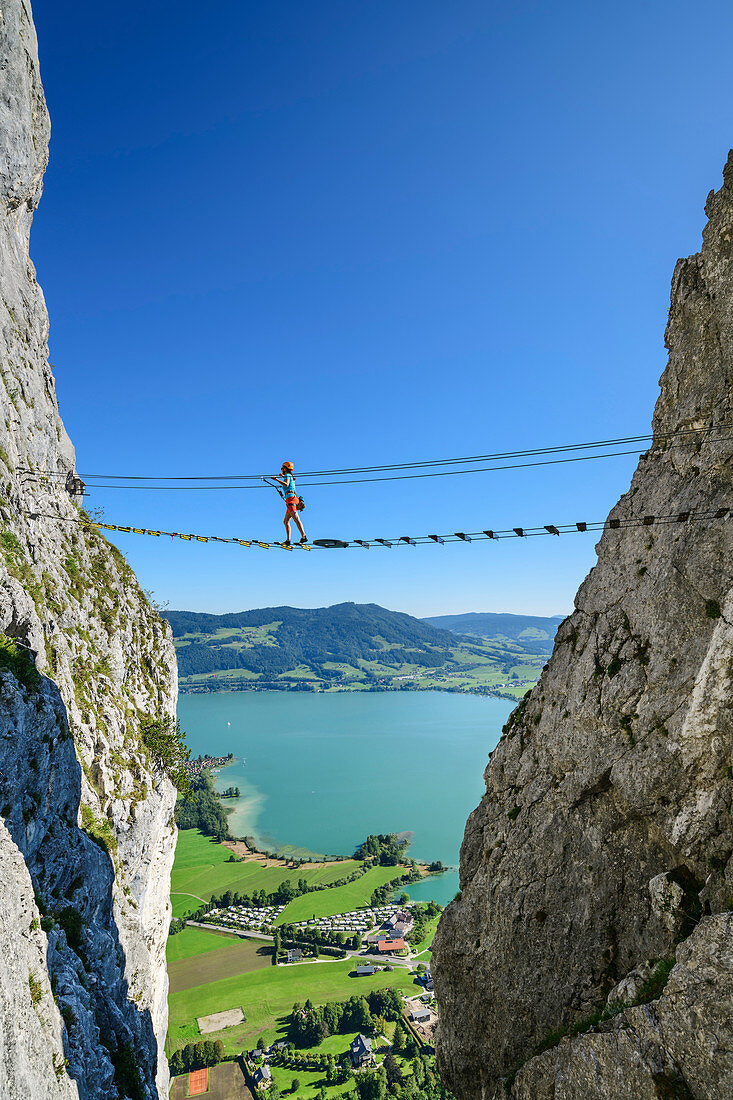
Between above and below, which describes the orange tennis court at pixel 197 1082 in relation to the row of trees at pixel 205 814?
above

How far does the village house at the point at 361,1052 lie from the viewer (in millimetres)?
41031

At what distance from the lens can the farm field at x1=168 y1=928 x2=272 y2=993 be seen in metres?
52.1

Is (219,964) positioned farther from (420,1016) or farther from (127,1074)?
(127,1074)

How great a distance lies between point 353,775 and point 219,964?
64131 mm

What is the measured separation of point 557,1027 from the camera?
1006 centimetres

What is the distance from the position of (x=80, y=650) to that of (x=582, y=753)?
50.5 ft

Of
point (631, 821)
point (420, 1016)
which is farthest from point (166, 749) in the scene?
point (420, 1016)

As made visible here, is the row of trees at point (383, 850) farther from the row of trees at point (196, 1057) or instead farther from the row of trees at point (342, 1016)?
the row of trees at point (196, 1057)

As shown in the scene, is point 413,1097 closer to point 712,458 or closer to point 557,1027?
point 557,1027

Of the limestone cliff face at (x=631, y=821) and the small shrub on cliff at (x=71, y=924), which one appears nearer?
the limestone cliff face at (x=631, y=821)

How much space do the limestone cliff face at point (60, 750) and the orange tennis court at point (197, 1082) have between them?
87.2ft

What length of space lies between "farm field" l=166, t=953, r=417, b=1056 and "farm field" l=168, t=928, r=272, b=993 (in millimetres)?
819

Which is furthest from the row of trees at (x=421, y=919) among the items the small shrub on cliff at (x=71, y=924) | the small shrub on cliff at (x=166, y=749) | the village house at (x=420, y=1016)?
the small shrub on cliff at (x=71, y=924)

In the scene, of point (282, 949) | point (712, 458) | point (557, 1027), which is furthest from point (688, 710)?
point (282, 949)
